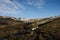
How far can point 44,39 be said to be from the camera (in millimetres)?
55750

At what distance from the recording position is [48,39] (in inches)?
2144

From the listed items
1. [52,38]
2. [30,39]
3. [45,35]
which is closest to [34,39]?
[30,39]

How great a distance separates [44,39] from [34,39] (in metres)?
6.88

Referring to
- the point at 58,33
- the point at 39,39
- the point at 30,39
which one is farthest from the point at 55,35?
the point at 30,39

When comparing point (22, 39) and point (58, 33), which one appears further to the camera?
point (22, 39)

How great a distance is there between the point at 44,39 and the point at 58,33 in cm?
745

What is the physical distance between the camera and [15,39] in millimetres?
69062

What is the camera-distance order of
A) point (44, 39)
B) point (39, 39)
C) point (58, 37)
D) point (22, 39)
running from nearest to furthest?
point (58, 37), point (44, 39), point (39, 39), point (22, 39)

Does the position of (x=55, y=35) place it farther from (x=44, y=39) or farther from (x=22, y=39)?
(x=22, y=39)

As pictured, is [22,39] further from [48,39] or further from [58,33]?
[58,33]

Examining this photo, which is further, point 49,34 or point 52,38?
point 49,34

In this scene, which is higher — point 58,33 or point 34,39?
point 58,33

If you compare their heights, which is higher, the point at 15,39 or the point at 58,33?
the point at 58,33

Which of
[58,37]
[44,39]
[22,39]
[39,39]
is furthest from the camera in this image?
[22,39]
